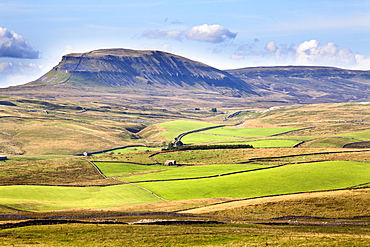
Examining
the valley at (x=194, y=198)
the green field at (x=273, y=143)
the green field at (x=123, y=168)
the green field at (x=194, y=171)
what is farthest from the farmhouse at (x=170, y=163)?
the green field at (x=273, y=143)

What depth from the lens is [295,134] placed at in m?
195

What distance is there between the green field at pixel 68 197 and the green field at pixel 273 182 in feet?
16.4

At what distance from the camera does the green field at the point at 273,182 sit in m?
76.8

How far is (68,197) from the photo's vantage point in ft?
256

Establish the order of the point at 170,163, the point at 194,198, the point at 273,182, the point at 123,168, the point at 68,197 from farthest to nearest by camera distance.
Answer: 1. the point at 170,163
2. the point at 123,168
3. the point at 273,182
4. the point at 68,197
5. the point at 194,198

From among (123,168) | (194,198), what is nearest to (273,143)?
(123,168)

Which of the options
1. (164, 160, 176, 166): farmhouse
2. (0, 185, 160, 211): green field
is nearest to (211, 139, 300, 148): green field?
(164, 160, 176, 166): farmhouse

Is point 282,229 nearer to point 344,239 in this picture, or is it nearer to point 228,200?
point 344,239

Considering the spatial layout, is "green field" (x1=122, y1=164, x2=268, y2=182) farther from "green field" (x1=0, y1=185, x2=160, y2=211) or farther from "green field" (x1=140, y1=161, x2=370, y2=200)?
"green field" (x1=0, y1=185, x2=160, y2=211)

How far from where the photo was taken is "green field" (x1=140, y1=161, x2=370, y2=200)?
76.8 meters

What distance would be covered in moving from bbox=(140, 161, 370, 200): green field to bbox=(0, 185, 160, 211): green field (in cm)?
501

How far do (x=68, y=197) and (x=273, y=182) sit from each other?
119 feet

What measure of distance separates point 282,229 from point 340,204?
1707cm

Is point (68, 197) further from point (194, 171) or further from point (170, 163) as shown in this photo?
point (170, 163)
